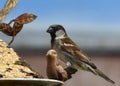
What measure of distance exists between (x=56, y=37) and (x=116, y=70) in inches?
23.7

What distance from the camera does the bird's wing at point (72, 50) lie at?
3.34 m

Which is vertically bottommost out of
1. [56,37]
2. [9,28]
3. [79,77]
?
[79,77]

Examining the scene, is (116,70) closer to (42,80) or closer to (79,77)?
(79,77)

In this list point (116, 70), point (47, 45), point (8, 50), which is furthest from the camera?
point (47, 45)

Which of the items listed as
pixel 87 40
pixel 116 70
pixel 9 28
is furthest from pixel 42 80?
pixel 87 40

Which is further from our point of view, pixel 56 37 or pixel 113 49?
pixel 113 49

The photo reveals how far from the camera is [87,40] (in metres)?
4.08

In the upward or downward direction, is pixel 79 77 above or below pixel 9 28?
below

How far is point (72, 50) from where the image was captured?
3357mm

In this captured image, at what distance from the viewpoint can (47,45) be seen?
4.04 metres

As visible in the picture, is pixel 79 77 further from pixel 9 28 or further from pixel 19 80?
pixel 19 80

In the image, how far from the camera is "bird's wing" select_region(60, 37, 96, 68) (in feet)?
11.0

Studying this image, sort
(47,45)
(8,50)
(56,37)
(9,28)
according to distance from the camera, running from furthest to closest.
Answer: (47,45)
(56,37)
(9,28)
(8,50)

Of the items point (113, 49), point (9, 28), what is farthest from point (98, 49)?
point (9, 28)
